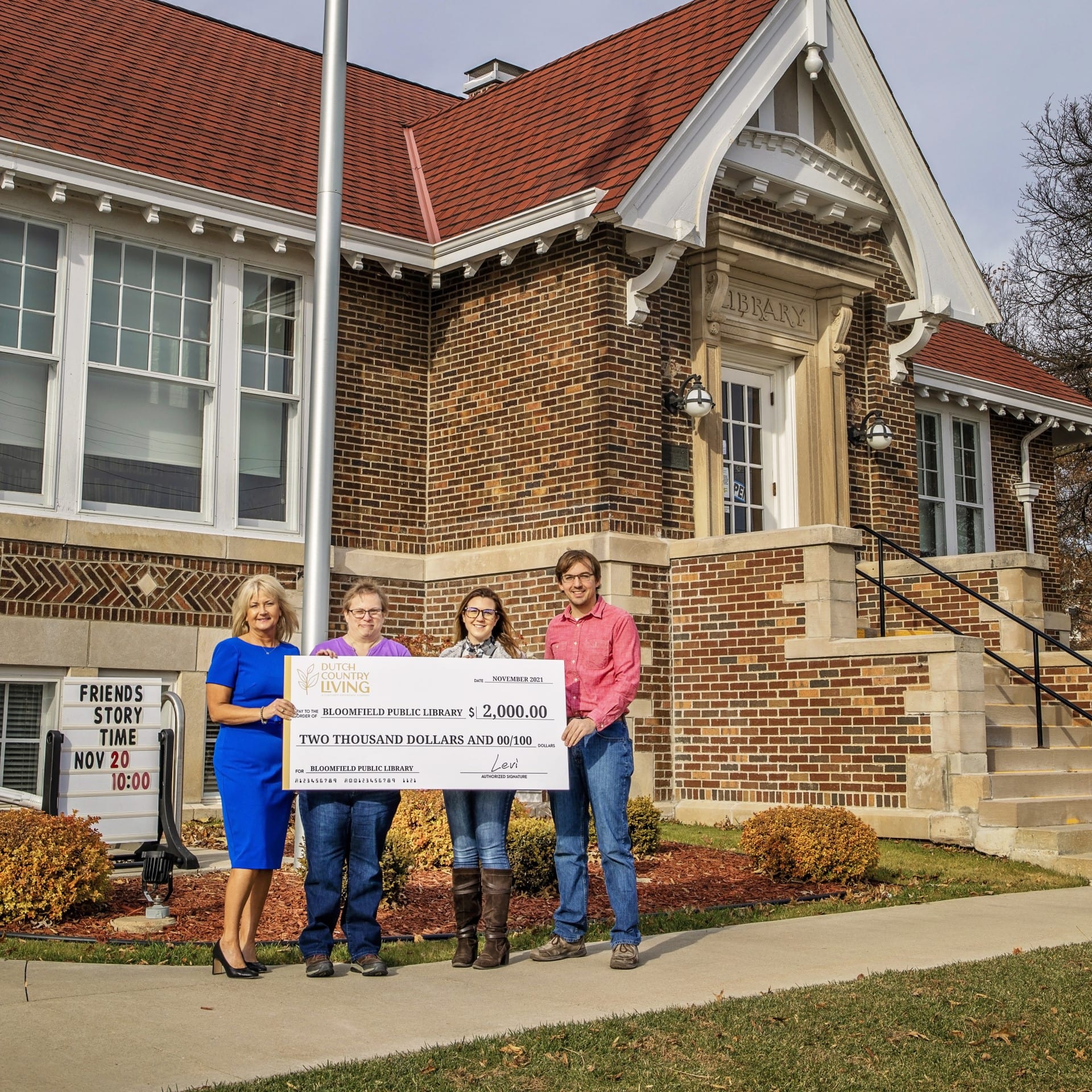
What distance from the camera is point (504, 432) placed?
1331cm

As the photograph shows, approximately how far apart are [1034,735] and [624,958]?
712 cm

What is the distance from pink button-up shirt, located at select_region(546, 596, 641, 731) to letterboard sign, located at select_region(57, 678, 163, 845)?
3.44m

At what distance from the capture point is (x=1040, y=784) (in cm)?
1091

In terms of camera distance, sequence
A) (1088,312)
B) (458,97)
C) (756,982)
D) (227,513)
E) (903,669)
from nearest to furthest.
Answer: (756,982), (903,669), (227,513), (458,97), (1088,312)

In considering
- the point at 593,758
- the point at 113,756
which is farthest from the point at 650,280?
the point at 593,758

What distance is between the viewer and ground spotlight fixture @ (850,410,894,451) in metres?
14.7

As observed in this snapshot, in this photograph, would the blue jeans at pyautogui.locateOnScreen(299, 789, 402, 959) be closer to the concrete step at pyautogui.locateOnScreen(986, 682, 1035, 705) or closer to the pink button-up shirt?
the pink button-up shirt

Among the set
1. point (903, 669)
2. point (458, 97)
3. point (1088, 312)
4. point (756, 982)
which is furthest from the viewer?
point (1088, 312)

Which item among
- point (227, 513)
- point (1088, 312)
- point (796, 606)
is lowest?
point (796, 606)

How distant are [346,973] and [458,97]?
16.0 m

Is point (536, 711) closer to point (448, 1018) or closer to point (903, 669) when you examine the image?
point (448, 1018)

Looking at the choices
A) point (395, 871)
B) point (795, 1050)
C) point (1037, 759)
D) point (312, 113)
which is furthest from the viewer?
point (312, 113)

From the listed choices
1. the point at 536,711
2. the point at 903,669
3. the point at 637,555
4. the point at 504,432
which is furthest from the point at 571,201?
the point at 536,711

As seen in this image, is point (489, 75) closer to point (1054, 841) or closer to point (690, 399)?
point (690, 399)
